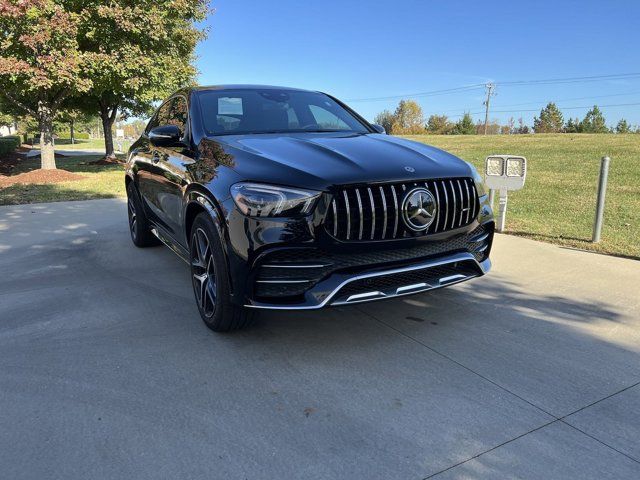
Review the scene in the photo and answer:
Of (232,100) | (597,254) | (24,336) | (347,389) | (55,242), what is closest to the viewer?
(347,389)

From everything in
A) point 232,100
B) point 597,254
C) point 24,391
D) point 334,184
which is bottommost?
point 24,391

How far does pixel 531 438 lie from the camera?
7.97 feet

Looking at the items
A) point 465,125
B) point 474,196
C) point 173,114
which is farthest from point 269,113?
point 465,125

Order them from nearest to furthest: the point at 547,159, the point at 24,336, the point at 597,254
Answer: the point at 24,336 → the point at 597,254 → the point at 547,159

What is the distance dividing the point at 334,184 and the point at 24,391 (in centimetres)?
211

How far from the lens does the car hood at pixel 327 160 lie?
2998 mm

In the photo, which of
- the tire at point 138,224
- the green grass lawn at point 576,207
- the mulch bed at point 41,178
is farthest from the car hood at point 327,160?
the mulch bed at point 41,178

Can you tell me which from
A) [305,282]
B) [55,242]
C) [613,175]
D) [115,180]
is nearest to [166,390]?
[305,282]

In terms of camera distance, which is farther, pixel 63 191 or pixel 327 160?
pixel 63 191

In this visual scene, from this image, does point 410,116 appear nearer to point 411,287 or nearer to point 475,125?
point 475,125

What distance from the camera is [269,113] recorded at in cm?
439

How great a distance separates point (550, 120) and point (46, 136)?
336ft

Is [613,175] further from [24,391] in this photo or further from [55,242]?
[24,391]

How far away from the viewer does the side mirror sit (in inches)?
159
